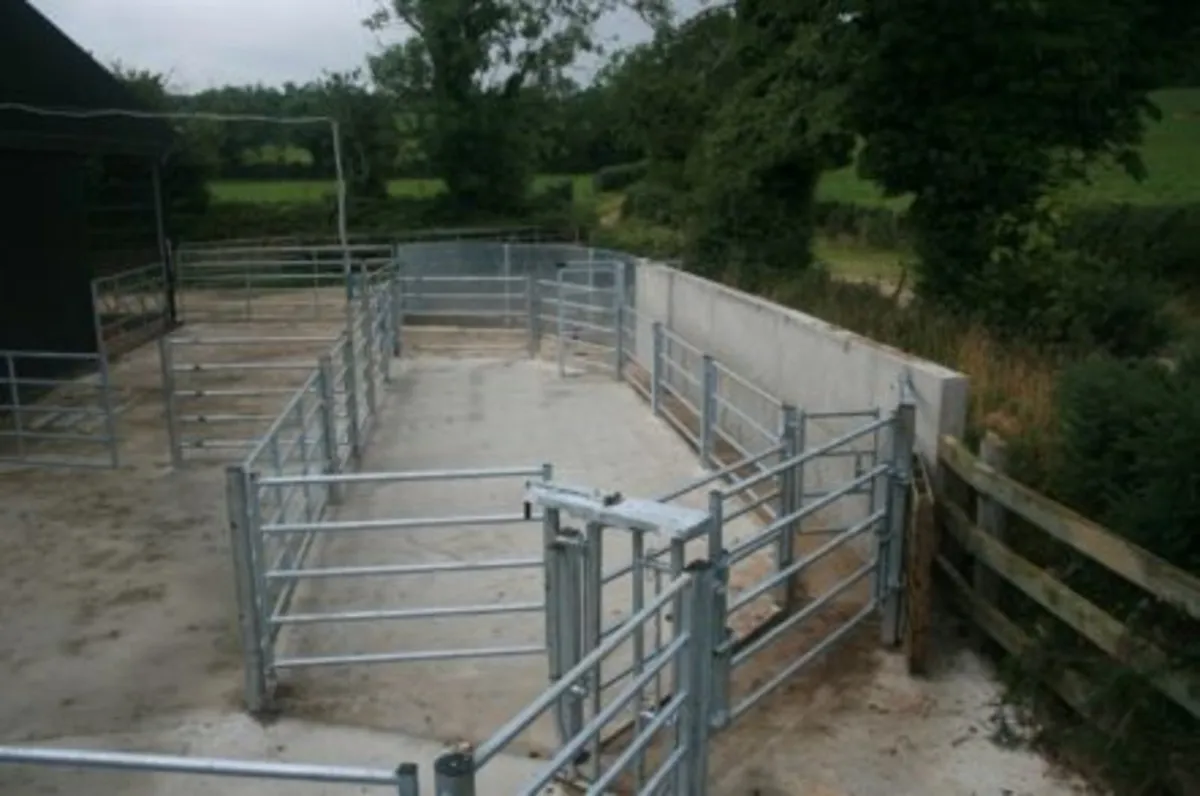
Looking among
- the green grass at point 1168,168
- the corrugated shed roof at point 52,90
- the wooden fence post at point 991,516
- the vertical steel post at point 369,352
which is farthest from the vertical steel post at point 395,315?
the green grass at point 1168,168

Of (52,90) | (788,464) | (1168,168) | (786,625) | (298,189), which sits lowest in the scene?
(786,625)

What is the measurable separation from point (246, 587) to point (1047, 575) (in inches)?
122

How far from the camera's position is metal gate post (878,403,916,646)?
15.1 feet

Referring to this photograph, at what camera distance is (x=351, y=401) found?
27.6ft

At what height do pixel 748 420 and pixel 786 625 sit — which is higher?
pixel 748 420

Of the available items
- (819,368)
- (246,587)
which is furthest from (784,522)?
(819,368)

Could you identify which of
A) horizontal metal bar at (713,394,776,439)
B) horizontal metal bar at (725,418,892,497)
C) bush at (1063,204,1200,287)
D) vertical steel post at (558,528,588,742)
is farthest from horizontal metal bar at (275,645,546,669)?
bush at (1063,204,1200,287)

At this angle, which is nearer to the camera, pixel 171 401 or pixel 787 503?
pixel 787 503

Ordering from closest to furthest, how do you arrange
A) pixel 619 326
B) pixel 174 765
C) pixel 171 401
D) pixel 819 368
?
pixel 174 765
pixel 819 368
pixel 171 401
pixel 619 326

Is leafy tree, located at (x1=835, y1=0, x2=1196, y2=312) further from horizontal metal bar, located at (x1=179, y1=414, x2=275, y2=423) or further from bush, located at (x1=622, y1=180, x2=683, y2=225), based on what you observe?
bush, located at (x1=622, y1=180, x2=683, y2=225)

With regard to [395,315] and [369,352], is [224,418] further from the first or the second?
[395,315]

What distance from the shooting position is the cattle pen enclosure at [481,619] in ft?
11.1

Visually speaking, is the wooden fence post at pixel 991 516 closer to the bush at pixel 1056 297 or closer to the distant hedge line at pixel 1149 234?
the bush at pixel 1056 297

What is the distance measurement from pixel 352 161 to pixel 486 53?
572 cm
